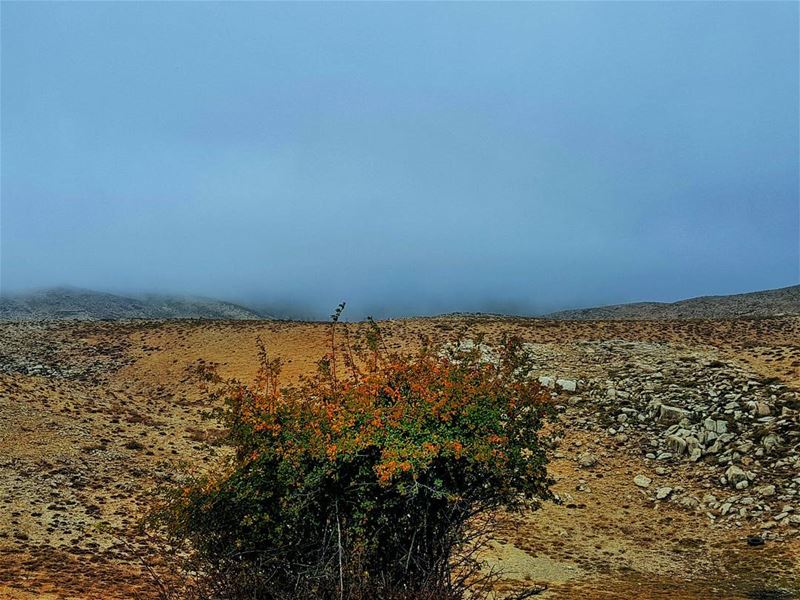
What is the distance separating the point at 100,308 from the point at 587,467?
15152 centimetres

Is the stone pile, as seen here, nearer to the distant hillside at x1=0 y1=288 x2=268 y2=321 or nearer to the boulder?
the boulder

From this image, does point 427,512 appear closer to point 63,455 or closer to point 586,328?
point 63,455

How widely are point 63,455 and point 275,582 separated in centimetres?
1813

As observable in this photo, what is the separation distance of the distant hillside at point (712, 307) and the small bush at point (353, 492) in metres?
75.7

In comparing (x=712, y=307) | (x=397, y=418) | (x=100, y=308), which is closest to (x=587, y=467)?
(x=397, y=418)

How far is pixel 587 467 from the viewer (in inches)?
953

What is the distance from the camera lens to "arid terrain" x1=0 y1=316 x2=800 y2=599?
49.0ft

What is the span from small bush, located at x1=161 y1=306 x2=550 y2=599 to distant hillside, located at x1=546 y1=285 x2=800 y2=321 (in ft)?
248

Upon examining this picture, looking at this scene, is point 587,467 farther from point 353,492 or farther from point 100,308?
point 100,308

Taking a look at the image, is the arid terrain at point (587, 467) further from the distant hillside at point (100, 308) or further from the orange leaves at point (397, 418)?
the distant hillside at point (100, 308)

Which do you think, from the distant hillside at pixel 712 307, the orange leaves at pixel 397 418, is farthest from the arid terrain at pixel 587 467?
the distant hillside at pixel 712 307

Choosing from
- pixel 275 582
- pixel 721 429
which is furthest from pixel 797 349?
pixel 275 582

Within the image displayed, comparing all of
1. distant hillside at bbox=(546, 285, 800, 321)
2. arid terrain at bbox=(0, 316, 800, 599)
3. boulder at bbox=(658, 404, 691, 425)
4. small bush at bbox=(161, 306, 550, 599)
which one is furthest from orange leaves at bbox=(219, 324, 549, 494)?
distant hillside at bbox=(546, 285, 800, 321)

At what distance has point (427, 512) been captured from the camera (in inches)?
329
